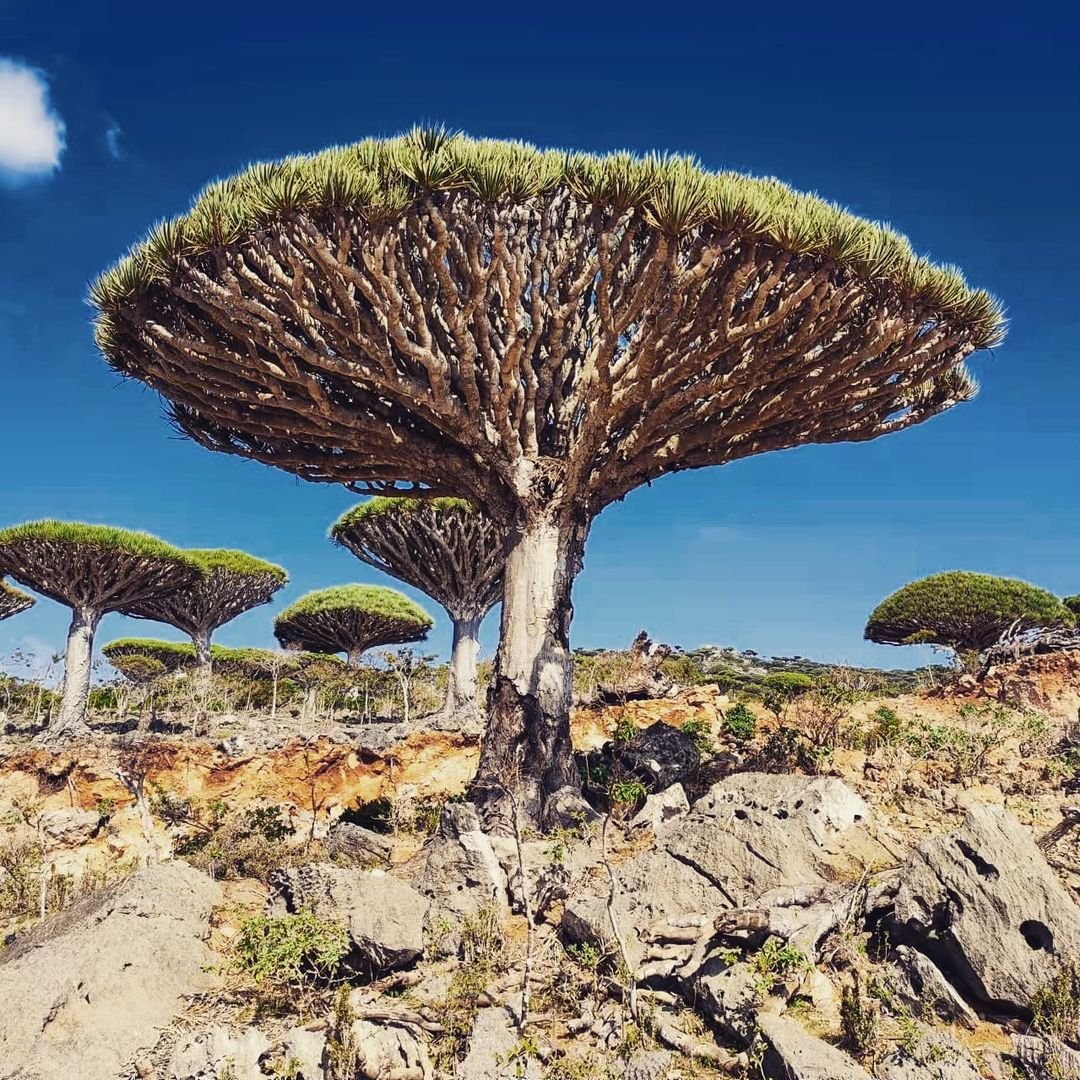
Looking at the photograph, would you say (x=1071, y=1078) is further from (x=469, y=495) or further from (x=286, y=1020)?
(x=469, y=495)

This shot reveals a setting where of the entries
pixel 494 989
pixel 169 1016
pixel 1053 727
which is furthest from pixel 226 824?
pixel 1053 727

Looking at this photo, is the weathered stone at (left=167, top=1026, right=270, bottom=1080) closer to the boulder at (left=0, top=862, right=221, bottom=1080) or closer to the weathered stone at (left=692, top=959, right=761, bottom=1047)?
the boulder at (left=0, top=862, right=221, bottom=1080)

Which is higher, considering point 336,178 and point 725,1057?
point 336,178

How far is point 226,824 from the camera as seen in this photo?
355 inches

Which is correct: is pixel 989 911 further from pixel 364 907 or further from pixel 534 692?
pixel 534 692

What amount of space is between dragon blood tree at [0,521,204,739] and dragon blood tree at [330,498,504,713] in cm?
506

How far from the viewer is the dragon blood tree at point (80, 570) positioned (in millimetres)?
18719

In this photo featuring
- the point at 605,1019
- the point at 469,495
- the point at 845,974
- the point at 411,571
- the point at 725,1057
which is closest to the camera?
the point at 725,1057

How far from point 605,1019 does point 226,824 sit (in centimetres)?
654

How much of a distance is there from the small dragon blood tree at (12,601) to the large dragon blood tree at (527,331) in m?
24.0

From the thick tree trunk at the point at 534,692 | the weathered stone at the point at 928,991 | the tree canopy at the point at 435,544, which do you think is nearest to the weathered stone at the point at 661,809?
the thick tree trunk at the point at 534,692

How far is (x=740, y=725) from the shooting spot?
10.6 meters

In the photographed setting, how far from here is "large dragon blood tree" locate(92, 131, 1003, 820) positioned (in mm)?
6465

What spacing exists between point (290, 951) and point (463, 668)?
A: 14249 millimetres
